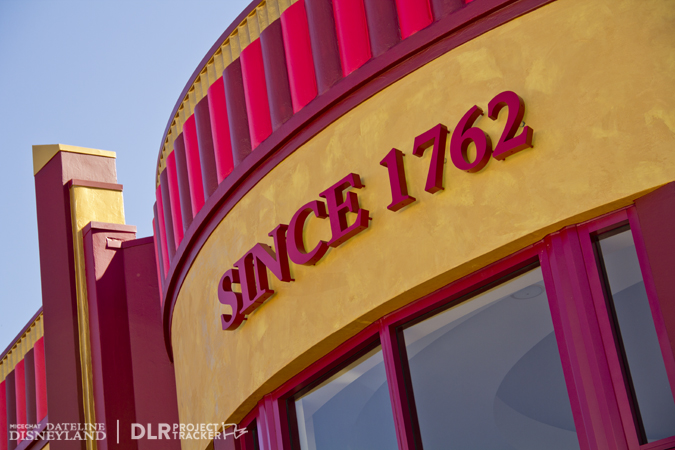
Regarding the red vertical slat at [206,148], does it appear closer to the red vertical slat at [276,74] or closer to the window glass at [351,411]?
the red vertical slat at [276,74]

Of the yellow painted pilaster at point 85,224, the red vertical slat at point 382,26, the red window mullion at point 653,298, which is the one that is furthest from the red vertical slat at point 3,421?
the red window mullion at point 653,298

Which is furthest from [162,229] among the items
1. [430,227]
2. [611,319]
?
[611,319]

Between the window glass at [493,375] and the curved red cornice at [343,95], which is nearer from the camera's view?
the window glass at [493,375]

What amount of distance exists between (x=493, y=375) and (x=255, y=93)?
128 inches

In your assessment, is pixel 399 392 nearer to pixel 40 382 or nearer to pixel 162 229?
pixel 162 229

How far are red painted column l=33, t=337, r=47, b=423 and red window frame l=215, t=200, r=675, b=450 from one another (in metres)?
8.00

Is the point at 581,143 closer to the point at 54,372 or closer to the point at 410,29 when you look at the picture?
the point at 410,29

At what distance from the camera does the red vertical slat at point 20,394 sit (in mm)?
12695

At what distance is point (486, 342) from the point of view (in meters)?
5.17

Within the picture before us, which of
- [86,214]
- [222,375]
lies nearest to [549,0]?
[222,375]

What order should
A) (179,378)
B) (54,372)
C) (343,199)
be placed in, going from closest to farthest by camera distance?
(343,199) → (179,378) → (54,372)

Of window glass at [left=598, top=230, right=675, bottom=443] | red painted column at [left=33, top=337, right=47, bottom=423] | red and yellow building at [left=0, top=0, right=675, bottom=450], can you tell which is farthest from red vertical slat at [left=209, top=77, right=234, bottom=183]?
red painted column at [left=33, top=337, right=47, bottom=423]

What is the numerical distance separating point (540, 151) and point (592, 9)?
91cm

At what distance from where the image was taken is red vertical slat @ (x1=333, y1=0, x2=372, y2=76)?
20.1 feet
